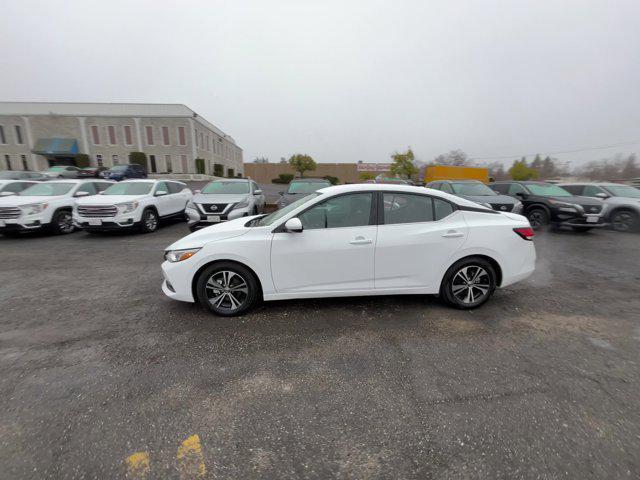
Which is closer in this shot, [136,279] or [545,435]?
[545,435]

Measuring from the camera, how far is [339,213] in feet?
11.9

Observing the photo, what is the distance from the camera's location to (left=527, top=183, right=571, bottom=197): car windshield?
980 centimetres

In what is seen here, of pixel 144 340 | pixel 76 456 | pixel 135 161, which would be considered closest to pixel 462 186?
pixel 144 340

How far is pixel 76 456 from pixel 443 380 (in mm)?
2644

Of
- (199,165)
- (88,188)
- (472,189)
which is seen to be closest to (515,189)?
(472,189)

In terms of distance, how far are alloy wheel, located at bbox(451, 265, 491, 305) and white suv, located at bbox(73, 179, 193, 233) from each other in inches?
324

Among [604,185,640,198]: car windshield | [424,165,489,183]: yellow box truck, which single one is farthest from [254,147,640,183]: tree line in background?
[604,185,640,198]: car windshield

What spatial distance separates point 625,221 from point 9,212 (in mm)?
17732

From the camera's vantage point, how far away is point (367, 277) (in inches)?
142

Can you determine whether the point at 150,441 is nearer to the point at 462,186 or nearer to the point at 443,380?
the point at 443,380

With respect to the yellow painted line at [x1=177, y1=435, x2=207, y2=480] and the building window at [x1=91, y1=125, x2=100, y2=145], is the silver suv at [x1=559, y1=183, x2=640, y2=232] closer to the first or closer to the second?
the yellow painted line at [x1=177, y1=435, x2=207, y2=480]

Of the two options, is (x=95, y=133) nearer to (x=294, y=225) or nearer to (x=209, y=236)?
(x=209, y=236)

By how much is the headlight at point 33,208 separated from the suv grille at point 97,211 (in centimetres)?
105

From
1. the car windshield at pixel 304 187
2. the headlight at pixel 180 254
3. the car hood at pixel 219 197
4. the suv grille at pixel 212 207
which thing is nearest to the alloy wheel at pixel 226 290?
the headlight at pixel 180 254
